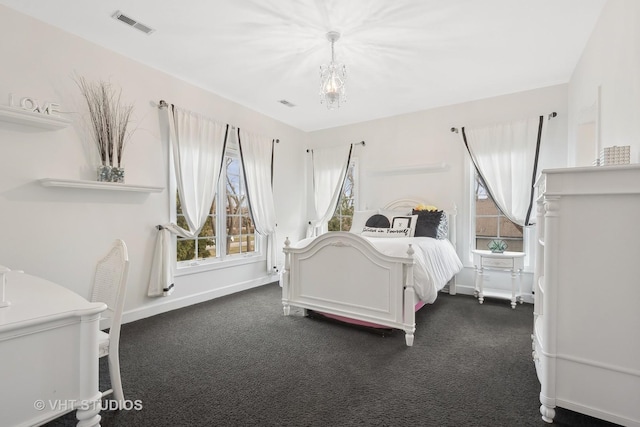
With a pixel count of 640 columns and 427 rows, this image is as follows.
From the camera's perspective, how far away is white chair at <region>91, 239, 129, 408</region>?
5.20ft

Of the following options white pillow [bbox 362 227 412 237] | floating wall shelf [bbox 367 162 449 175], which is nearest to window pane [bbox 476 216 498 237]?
floating wall shelf [bbox 367 162 449 175]

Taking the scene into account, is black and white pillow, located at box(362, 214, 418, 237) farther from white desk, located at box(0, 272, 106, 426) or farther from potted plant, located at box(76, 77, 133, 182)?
white desk, located at box(0, 272, 106, 426)

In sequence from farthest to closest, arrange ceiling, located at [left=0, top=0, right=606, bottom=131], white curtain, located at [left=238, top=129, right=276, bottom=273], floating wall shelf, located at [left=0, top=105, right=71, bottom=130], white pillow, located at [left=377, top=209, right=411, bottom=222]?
white curtain, located at [left=238, top=129, right=276, bottom=273] < white pillow, located at [left=377, top=209, right=411, bottom=222] < ceiling, located at [left=0, top=0, right=606, bottom=131] < floating wall shelf, located at [left=0, top=105, right=71, bottom=130]

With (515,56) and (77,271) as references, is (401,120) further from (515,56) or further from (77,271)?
→ (77,271)

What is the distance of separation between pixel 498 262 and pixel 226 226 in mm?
3460

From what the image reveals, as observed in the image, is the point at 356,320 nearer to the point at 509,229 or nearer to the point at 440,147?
the point at 509,229

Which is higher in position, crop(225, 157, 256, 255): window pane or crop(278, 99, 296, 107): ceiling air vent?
crop(278, 99, 296, 107): ceiling air vent

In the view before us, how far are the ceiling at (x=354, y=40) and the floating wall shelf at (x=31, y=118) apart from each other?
0.85m

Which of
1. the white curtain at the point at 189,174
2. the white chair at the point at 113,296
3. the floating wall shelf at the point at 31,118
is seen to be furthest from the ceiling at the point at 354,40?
the white chair at the point at 113,296

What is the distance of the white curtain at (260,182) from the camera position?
427 cm

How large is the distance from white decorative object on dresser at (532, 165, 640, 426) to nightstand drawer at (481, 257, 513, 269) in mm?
2139

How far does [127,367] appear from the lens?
2143 millimetres

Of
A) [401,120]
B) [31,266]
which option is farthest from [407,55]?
[31,266]

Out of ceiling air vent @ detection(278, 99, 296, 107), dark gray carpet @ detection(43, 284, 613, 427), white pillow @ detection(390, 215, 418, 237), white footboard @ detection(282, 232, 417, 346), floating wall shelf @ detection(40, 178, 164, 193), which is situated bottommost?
dark gray carpet @ detection(43, 284, 613, 427)
